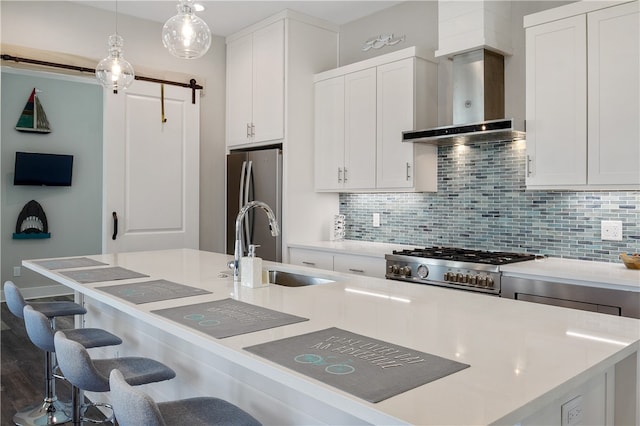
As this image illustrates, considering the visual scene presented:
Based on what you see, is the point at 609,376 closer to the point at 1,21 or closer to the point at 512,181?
the point at 512,181

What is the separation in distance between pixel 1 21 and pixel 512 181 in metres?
4.11

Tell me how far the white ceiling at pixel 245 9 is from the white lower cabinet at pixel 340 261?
6.99 feet

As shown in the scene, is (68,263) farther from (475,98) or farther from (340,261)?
(475,98)

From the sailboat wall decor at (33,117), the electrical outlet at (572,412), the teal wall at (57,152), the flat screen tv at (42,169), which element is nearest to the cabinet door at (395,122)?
the electrical outlet at (572,412)

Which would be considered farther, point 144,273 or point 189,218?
point 189,218

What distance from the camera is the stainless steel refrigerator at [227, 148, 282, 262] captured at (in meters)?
4.63

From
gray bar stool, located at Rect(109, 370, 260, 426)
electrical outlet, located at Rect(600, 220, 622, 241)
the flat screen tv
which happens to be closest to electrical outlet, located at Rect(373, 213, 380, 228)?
electrical outlet, located at Rect(600, 220, 622, 241)

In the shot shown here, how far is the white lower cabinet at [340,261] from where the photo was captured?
3.83 m

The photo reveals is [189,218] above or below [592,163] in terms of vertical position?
below

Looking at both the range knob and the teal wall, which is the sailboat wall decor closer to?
the teal wall

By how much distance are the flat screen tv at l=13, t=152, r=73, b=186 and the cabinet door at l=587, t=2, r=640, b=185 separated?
590 cm

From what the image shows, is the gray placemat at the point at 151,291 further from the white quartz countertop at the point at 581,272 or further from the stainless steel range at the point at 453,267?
the white quartz countertop at the point at 581,272

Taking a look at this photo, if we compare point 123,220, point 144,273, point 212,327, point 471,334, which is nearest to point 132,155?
point 123,220

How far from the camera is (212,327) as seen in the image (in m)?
1.56
